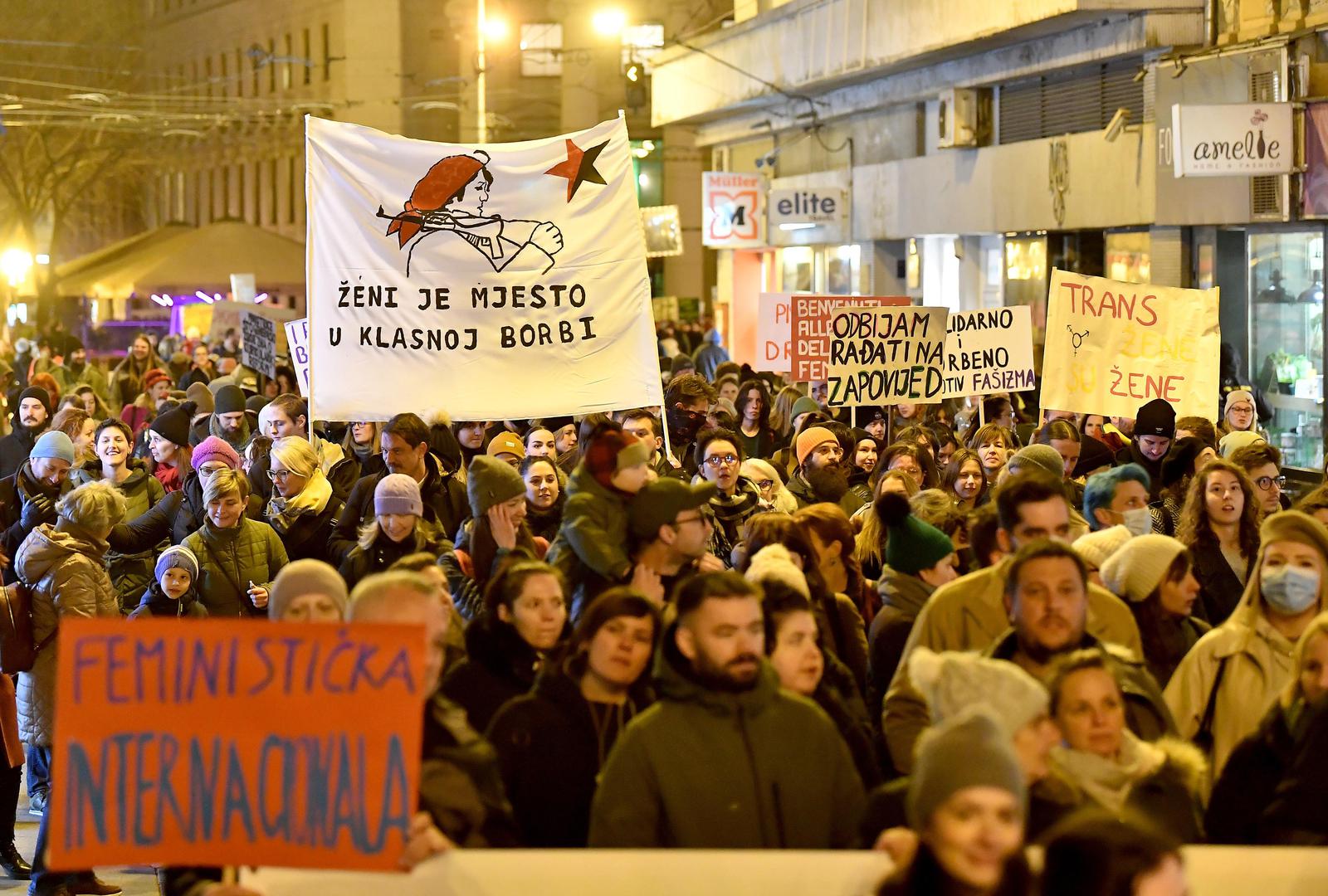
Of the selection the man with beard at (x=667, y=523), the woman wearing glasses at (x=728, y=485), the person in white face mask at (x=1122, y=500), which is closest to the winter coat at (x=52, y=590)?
the woman wearing glasses at (x=728, y=485)

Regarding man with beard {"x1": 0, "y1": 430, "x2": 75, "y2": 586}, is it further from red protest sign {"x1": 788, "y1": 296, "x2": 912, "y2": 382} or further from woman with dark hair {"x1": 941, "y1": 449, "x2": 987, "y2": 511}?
red protest sign {"x1": 788, "y1": 296, "x2": 912, "y2": 382}

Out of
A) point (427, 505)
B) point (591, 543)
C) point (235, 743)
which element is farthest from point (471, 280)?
point (235, 743)

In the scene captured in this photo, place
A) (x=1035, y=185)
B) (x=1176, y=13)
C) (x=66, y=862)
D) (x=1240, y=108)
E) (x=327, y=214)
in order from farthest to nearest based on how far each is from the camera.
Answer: (x=1035, y=185), (x=1176, y=13), (x=1240, y=108), (x=327, y=214), (x=66, y=862)

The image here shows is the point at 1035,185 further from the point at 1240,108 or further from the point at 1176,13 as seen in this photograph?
the point at 1240,108

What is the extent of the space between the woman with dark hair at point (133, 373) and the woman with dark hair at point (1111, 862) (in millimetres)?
17334

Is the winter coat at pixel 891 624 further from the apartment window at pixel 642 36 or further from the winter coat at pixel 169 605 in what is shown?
the apartment window at pixel 642 36

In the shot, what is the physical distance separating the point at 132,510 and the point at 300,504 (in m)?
1.66

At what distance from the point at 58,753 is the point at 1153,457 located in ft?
26.4

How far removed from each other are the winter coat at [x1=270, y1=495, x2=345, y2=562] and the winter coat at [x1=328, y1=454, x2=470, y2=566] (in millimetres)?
141

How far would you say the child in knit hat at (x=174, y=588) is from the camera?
9.08 meters

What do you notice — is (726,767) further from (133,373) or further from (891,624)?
(133,373)

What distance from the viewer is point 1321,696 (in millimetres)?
5180

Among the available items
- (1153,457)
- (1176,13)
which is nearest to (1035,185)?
(1176,13)

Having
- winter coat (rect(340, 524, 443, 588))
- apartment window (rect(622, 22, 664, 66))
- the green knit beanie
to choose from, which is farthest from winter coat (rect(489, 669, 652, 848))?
apartment window (rect(622, 22, 664, 66))
